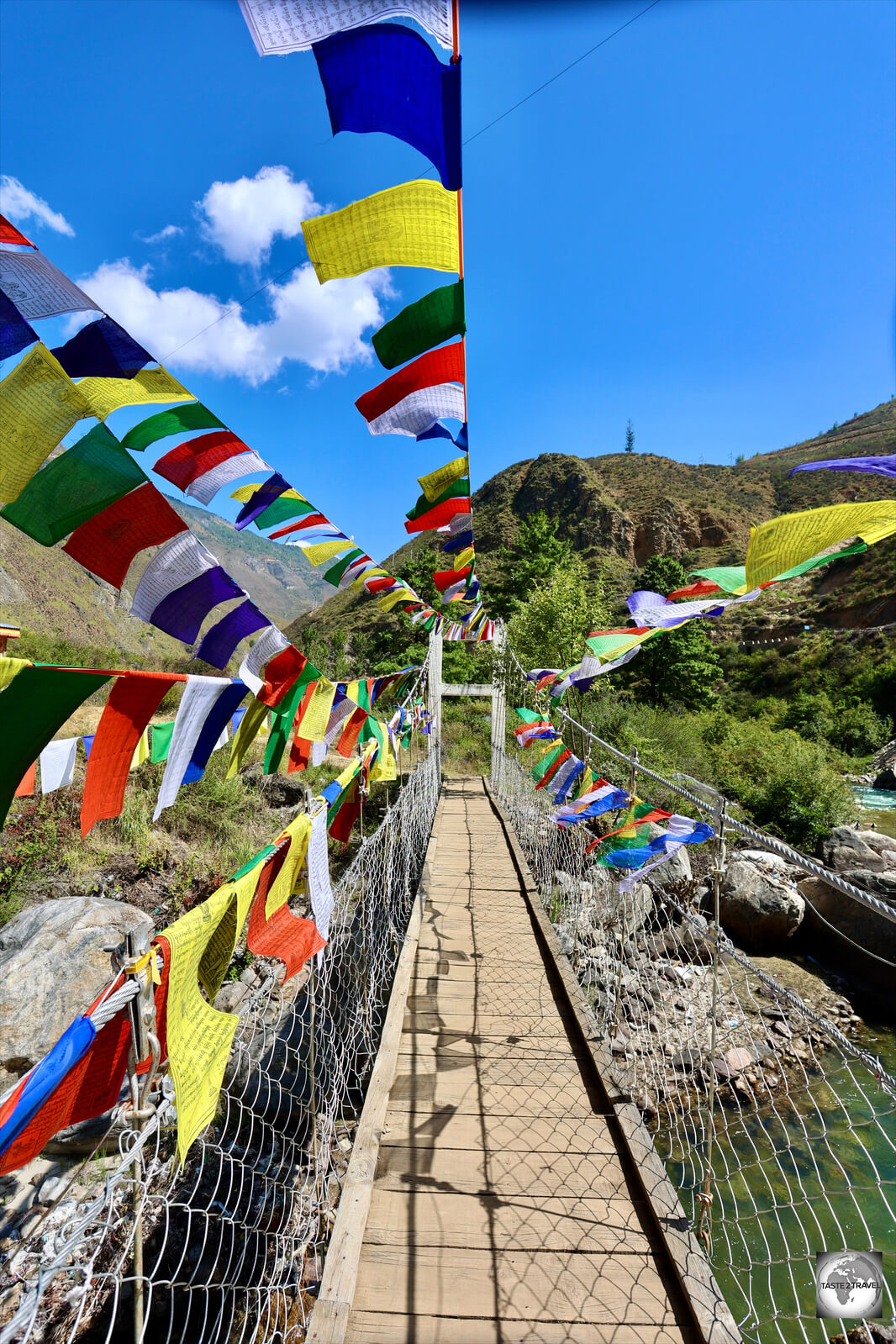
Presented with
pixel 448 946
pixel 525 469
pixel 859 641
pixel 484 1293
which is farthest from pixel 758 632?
pixel 525 469

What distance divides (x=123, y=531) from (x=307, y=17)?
125 centimetres

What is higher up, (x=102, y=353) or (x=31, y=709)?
(x=102, y=353)

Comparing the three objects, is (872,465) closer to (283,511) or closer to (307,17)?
(307,17)

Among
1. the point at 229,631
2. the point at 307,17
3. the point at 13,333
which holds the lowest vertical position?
the point at 229,631

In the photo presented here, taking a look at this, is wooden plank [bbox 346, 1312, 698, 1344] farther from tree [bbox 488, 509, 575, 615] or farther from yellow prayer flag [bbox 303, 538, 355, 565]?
tree [bbox 488, 509, 575, 615]

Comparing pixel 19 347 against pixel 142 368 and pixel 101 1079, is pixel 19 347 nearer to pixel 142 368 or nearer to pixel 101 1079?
pixel 142 368

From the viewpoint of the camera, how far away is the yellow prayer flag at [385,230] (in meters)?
1.68

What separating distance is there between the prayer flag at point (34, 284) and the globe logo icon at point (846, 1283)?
310 cm

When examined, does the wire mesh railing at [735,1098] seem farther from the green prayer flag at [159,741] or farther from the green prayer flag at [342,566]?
the green prayer flag at [342,566]

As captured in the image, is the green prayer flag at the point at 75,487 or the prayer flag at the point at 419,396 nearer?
the green prayer flag at the point at 75,487

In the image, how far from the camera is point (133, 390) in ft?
5.94

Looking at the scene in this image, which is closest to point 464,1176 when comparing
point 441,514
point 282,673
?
point 282,673

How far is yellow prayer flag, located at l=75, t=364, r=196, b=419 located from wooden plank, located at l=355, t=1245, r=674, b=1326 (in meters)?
2.85

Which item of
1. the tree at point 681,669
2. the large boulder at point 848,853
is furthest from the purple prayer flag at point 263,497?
the tree at point 681,669
